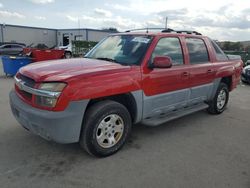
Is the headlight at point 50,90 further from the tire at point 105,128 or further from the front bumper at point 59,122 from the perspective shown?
the tire at point 105,128

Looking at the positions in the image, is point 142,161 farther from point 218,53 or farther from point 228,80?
point 228,80

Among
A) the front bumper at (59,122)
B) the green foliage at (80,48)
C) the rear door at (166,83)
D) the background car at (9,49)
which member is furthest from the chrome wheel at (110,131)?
the background car at (9,49)

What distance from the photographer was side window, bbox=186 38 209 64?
5004 millimetres

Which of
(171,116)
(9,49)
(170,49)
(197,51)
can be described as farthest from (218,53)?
(9,49)

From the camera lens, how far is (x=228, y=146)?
14.0 ft

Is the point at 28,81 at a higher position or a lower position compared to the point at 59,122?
higher

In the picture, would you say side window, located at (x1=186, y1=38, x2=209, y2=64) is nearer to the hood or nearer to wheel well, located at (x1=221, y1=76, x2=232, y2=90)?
wheel well, located at (x1=221, y1=76, x2=232, y2=90)

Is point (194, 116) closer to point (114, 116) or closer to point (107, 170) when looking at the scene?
point (114, 116)

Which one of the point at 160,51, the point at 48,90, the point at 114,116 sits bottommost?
the point at 114,116

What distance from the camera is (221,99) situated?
20.3ft

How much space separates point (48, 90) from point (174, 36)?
104 inches

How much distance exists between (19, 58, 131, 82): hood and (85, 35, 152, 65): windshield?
0.93 feet

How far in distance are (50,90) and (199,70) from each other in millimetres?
3093

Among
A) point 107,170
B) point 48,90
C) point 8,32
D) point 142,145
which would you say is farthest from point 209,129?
point 8,32
